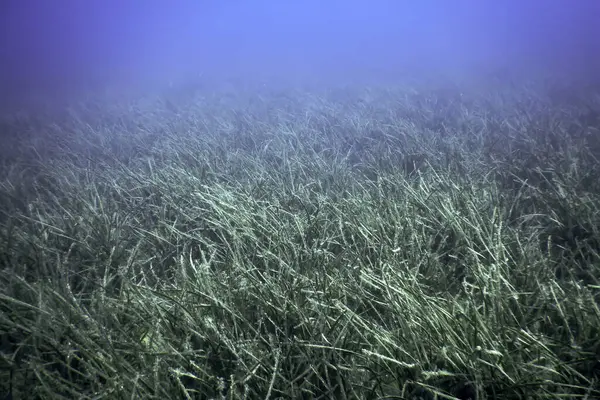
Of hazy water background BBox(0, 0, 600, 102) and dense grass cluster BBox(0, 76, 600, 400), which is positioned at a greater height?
hazy water background BBox(0, 0, 600, 102)

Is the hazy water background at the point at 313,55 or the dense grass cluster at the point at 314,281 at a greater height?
the hazy water background at the point at 313,55

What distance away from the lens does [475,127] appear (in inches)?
253

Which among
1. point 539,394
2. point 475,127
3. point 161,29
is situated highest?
point 161,29

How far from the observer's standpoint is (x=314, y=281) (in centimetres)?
191

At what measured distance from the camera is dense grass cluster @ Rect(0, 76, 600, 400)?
1333 millimetres

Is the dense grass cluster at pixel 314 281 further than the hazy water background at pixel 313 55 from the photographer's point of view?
No

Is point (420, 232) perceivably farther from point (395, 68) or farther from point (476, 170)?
point (395, 68)

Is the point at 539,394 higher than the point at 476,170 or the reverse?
higher

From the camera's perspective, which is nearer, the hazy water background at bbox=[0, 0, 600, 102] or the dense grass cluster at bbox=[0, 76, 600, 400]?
the dense grass cluster at bbox=[0, 76, 600, 400]

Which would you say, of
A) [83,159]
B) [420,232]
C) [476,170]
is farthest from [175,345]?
[83,159]

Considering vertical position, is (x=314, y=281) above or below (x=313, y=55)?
below

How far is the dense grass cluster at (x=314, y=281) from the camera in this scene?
1333 millimetres

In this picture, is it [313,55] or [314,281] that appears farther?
[313,55]

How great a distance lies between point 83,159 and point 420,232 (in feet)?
20.0
